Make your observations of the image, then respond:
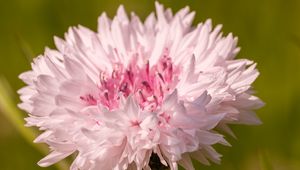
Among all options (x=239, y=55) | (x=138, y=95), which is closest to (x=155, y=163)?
(x=138, y=95)

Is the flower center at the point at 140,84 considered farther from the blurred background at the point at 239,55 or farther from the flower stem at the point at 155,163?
the blurred background at the point at 239,55

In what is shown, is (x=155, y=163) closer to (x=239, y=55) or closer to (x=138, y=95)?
(x=138, y=95)

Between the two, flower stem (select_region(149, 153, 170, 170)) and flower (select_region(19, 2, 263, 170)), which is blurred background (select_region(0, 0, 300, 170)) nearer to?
flower (select_region(19, 2, 263, 170))

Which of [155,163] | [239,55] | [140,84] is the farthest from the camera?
[239,55]

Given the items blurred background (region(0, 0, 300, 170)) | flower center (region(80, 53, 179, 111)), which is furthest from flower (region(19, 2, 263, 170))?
blurred background (region(0, 0, 300, 170))

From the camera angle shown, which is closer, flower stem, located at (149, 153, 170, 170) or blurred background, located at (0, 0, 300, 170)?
flower stem, located at (149, 153, 170, 170)
